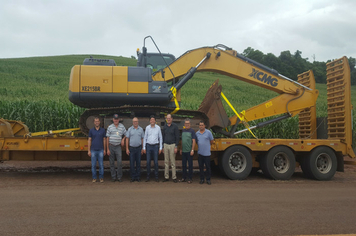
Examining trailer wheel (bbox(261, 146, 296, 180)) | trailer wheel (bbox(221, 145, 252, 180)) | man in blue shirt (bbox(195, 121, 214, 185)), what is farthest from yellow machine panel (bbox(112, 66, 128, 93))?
Answer: trailer wheel (bbox(261, 146, 296, 180))

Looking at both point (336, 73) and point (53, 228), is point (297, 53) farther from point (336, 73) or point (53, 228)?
point (53, 228)

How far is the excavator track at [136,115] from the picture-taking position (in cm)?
889

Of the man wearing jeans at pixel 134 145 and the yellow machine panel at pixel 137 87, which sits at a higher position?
the yellow machine panel at pixel 137 87

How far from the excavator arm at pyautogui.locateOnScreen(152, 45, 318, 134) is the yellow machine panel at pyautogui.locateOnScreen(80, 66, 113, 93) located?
56.3 inches

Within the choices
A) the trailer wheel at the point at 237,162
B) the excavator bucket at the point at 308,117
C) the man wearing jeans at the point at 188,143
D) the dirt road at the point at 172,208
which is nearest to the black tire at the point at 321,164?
the dirt road at the point at 172,208

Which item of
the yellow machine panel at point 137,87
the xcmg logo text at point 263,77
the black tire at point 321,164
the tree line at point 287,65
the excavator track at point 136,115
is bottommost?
the black tire at point 321,164

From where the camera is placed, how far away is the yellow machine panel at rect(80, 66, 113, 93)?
8.78 m

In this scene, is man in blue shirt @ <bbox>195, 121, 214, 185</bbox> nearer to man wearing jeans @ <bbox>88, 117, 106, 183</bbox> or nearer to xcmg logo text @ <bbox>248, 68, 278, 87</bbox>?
man wearing jeans @ <bbox>88, 117, 106, 183</bbox>

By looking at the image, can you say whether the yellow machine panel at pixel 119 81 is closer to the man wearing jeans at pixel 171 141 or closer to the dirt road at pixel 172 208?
the man wearing jeans at pixel 171 141

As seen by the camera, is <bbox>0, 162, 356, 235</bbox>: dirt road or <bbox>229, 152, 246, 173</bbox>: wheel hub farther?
<bbox>229, 152, 246, 173</bbox>: wheel hub

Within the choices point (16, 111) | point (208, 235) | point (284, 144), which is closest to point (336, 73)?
point (284, 144)

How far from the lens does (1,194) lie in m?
6.59

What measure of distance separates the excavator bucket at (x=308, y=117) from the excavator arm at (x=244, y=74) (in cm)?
71

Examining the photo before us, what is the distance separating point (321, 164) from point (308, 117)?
2.33 meters
